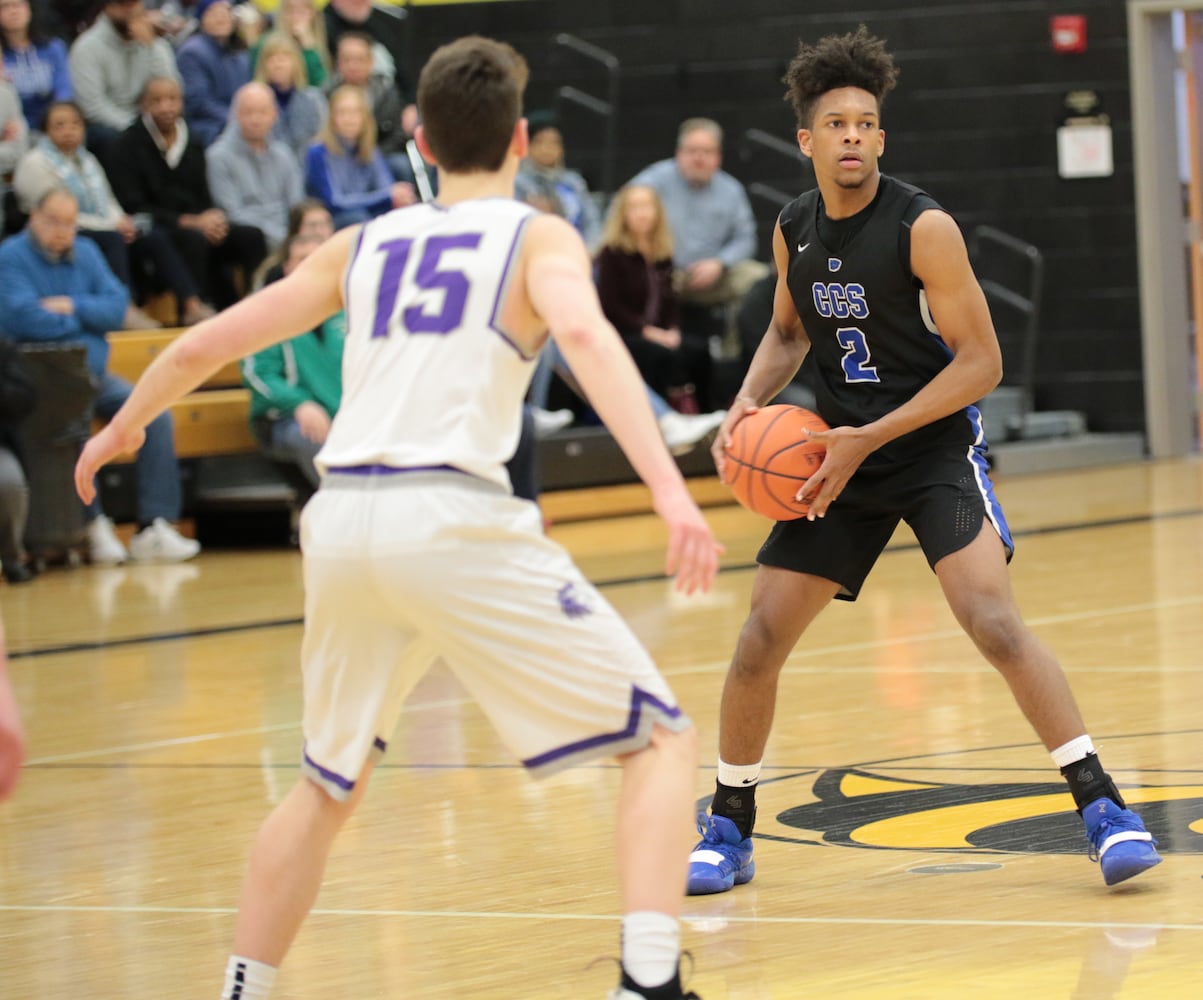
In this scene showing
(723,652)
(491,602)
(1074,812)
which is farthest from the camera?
(723,652)

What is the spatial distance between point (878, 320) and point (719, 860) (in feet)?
3.85

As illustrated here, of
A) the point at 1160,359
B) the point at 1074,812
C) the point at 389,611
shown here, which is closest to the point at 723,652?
the point at 1074,812

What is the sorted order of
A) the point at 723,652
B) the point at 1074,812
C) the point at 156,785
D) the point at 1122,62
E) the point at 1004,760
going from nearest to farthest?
the point at 1074,812, the point at 1004,760, the point at 156,785, the point at 723,652, the point at 1122,62

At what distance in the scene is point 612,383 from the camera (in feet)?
9.78

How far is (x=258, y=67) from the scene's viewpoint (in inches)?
500

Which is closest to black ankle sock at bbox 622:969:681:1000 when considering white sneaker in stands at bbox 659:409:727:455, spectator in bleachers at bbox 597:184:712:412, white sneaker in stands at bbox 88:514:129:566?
white sneaker in stands at bbox 88:514:129:566

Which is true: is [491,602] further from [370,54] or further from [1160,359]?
[1160,359]

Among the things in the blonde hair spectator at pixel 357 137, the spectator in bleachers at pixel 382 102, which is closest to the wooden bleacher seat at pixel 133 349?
the blonde hair spectator at pixel 357 137

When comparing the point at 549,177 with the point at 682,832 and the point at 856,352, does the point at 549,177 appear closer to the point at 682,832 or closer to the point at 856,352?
the point at 856,352

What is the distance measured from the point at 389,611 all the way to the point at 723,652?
4.23 metres

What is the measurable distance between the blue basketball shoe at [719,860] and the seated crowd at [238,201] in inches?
233

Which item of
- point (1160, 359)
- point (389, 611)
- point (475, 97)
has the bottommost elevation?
point (1160, 359)

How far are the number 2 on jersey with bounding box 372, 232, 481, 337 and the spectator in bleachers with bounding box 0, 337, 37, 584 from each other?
7.16 metres

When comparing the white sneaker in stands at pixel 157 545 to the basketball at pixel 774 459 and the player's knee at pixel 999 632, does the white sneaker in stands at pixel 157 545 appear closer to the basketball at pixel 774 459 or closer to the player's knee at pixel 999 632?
the basketball at pixel 774 459
